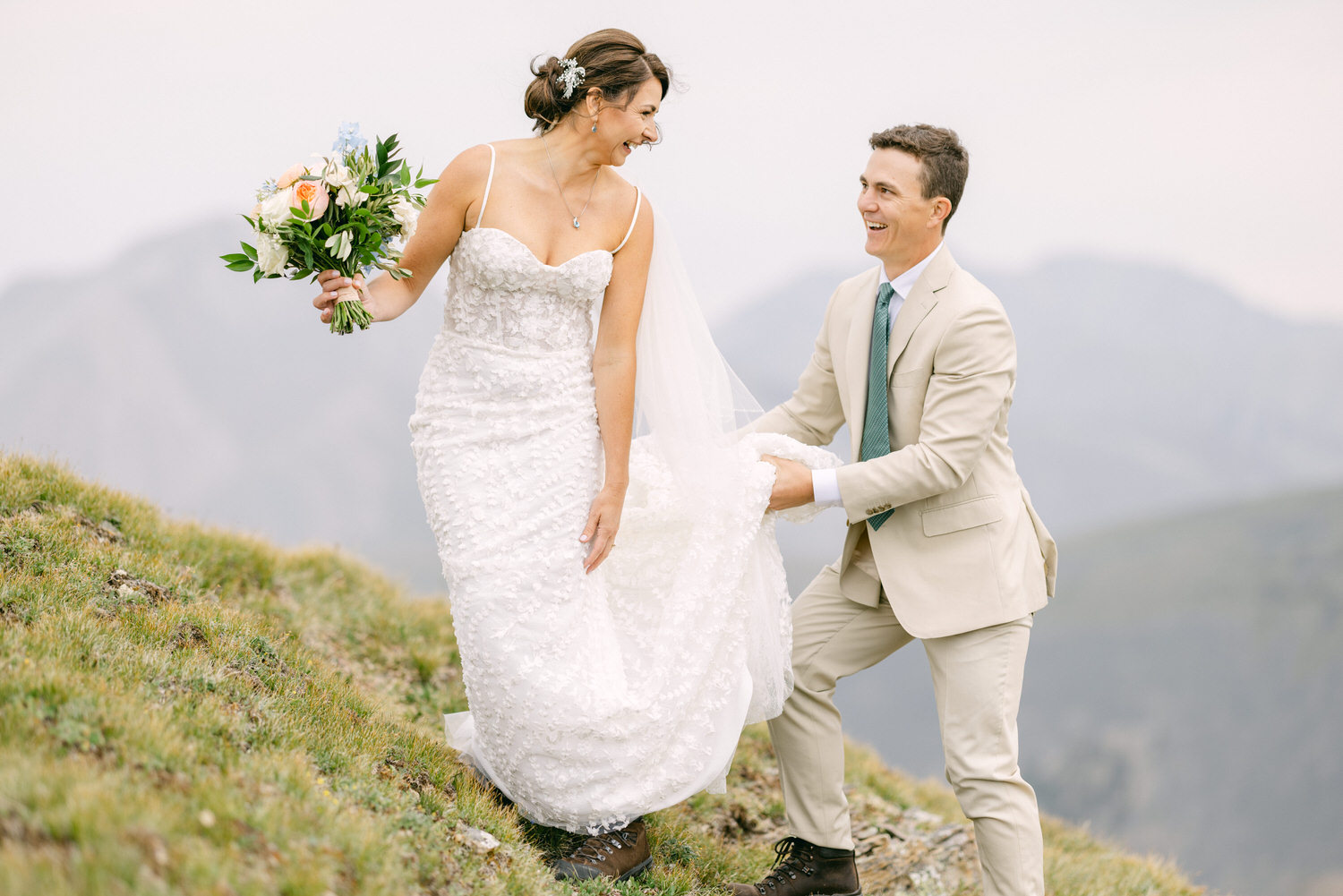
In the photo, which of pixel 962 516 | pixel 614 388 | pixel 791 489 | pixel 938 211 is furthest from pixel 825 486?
pixel 938 211

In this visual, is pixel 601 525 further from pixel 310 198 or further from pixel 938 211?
pixel 938 211

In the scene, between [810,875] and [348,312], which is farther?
[810,875]

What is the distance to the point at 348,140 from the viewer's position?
13.5ft

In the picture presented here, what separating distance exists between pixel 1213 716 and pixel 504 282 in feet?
187

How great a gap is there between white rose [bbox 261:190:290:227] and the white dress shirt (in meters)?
2.52

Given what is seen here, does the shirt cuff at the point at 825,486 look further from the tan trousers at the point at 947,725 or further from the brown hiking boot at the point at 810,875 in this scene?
the brown hiking boot at the point at 810,875

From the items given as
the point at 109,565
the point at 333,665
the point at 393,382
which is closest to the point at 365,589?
the point at 333,665

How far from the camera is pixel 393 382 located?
103250 millimetres

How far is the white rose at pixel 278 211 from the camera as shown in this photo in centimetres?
384

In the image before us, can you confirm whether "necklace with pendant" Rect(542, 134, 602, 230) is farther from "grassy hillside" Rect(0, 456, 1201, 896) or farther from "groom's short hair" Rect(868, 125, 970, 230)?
"grassy hillside" Rect(0, 456, 1201, 896)

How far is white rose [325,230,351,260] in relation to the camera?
3.93 metres

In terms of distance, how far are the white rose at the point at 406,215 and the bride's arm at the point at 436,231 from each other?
0.10 feet

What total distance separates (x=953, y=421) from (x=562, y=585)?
1849mm

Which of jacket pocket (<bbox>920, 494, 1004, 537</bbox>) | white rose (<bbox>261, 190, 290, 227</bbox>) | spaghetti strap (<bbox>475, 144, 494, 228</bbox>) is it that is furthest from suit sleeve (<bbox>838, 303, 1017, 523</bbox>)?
white rose (<bbox>261, 190, 290, 227</bbox>)
